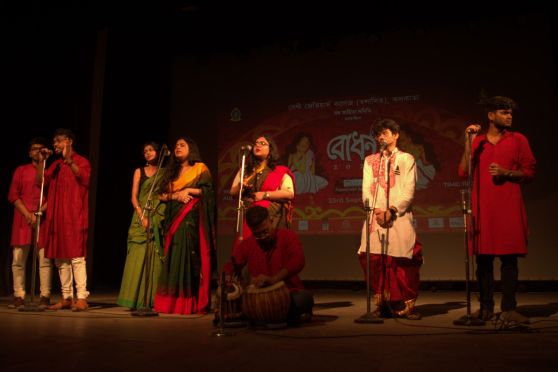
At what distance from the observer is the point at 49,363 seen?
266 centimetres

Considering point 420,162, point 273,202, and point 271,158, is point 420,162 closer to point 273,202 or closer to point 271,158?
point 271,158

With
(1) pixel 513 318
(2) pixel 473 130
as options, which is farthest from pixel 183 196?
(1) pixel 513 318

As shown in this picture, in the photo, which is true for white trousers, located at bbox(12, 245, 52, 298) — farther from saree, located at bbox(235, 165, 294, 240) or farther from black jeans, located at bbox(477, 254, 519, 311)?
black jeans, located at bbox(477, 254, 519, 311)

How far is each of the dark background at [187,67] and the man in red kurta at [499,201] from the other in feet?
8.90

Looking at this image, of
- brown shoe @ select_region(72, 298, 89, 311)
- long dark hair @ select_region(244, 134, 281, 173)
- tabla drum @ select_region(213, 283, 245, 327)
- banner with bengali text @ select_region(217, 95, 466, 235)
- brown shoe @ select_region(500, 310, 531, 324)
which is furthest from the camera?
banner with bengali text @ select_region(217, 95, 466, 235)

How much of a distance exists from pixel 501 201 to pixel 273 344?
69.9 inches

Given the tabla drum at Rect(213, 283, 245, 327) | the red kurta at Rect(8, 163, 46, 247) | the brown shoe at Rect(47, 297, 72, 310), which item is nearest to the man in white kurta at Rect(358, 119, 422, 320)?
the tabla drum at Rect(213, 283, 245, 327)

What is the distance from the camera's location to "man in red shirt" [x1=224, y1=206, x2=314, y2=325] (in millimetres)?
3842

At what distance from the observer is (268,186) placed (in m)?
4.67

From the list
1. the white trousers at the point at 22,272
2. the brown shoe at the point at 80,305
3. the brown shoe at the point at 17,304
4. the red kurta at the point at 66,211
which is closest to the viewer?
the brown shoe at the point at 80,305

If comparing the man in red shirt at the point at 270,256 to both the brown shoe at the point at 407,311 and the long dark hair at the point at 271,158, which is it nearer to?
the brown shoe at the point at 407,311

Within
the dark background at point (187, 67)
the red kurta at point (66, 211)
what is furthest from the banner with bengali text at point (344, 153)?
the red kurta at point (66, 211)

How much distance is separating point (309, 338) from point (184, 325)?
107 centimetres

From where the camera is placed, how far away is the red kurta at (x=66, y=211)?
5.07m
